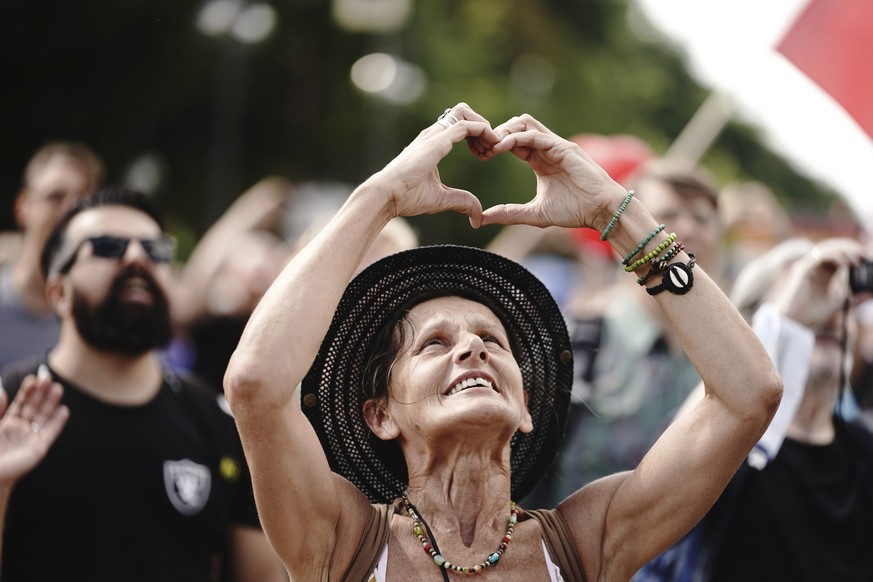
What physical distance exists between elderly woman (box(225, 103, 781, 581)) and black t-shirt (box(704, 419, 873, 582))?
4.04ft

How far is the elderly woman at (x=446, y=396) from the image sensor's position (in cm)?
285

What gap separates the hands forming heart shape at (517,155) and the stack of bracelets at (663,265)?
91mm

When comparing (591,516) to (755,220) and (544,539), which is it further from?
(755,220)

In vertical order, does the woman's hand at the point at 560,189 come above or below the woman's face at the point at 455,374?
above

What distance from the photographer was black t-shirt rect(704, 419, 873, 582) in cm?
416

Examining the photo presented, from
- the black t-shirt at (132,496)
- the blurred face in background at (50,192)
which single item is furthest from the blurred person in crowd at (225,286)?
the black t-shirt at (132,496)

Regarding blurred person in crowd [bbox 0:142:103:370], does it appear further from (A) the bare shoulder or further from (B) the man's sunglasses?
(A) the bare shoulder

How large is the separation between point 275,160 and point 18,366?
17623 mm

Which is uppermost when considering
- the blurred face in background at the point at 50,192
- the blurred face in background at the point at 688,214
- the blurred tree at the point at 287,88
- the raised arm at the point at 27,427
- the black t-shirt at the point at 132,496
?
the blurred face in background at the point at 688,214

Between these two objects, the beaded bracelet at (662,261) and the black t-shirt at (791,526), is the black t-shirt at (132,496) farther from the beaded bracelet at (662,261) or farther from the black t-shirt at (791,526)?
the beaded bracelet at (662,261)

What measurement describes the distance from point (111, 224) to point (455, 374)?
232cm

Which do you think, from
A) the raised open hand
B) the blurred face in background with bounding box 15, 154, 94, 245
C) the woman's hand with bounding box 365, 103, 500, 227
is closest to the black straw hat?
the woman's hand with bounding box 365, 103, 500, 227

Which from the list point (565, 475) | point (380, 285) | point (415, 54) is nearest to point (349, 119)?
point (415, 54)

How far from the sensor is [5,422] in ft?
13.5
